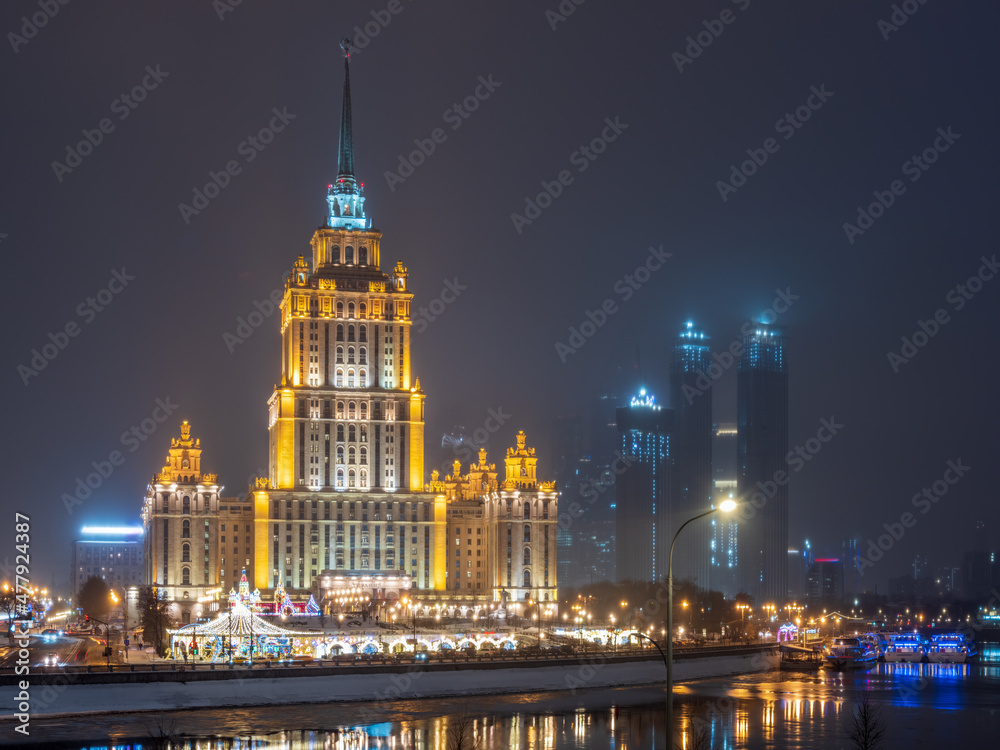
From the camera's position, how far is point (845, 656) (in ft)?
551

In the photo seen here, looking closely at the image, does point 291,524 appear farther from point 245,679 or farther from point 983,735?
point 983,735

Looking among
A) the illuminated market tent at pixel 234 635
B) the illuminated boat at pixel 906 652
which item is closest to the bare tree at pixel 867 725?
the illuminated market tent at pixel 234 635

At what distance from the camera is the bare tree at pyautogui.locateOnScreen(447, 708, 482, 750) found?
8699cm

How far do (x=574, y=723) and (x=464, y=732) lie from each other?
36.3 ft

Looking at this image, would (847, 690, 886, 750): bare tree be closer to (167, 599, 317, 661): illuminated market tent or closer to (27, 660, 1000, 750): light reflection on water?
(27, 660, 1000, 750): light reflection on water

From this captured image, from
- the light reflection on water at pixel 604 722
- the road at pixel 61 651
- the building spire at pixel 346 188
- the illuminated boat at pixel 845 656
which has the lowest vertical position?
the illuminated boat at pixel 845 656

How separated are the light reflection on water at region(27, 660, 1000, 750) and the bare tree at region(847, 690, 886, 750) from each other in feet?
3.16

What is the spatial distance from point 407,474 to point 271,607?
35670mm

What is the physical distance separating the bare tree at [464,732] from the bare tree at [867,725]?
25223 millimetres

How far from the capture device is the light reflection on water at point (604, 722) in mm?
92312

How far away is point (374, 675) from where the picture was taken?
115 metres

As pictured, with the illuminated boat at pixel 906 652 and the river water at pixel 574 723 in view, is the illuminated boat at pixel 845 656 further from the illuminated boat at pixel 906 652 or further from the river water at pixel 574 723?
the river water at pixel 574 723

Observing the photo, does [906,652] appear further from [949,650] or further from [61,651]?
[61,651]

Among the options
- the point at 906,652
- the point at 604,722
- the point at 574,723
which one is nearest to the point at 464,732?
the point at 574,723
